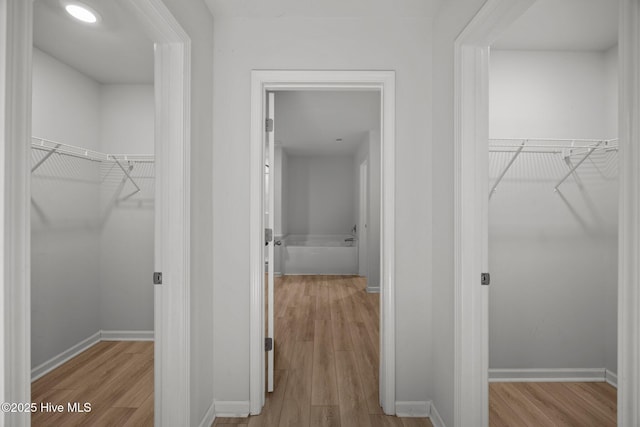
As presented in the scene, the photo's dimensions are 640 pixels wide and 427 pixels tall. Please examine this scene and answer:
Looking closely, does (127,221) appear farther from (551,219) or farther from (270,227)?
(551,219)

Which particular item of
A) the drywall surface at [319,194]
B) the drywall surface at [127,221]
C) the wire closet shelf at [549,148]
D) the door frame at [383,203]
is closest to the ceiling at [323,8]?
the door frame at [383,203]

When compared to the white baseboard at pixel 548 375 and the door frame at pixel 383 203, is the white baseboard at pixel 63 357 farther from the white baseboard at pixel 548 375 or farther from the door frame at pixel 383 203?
the white baseboard at pixel 548 375

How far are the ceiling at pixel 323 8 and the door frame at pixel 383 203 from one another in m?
0.34

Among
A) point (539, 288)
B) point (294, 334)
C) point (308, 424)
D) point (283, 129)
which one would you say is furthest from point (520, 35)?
point (283, 129)

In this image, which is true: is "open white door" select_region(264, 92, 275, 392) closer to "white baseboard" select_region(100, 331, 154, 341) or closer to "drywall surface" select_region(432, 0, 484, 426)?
"drywall surface" select_region(432, 0, 484, 426)

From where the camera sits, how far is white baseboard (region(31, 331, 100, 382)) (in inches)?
101

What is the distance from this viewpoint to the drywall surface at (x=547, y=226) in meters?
2.49

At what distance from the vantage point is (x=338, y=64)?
6.84 feet

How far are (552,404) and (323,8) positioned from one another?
9.52ft

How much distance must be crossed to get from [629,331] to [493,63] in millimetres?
2301

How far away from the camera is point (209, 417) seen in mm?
1956

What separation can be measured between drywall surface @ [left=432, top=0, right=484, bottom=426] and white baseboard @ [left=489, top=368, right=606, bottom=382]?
84 cm

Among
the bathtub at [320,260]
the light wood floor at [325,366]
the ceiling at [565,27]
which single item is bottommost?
the light wood floor at [325,366]

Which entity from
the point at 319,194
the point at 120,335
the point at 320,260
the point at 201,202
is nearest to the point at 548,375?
the point at 201,202
